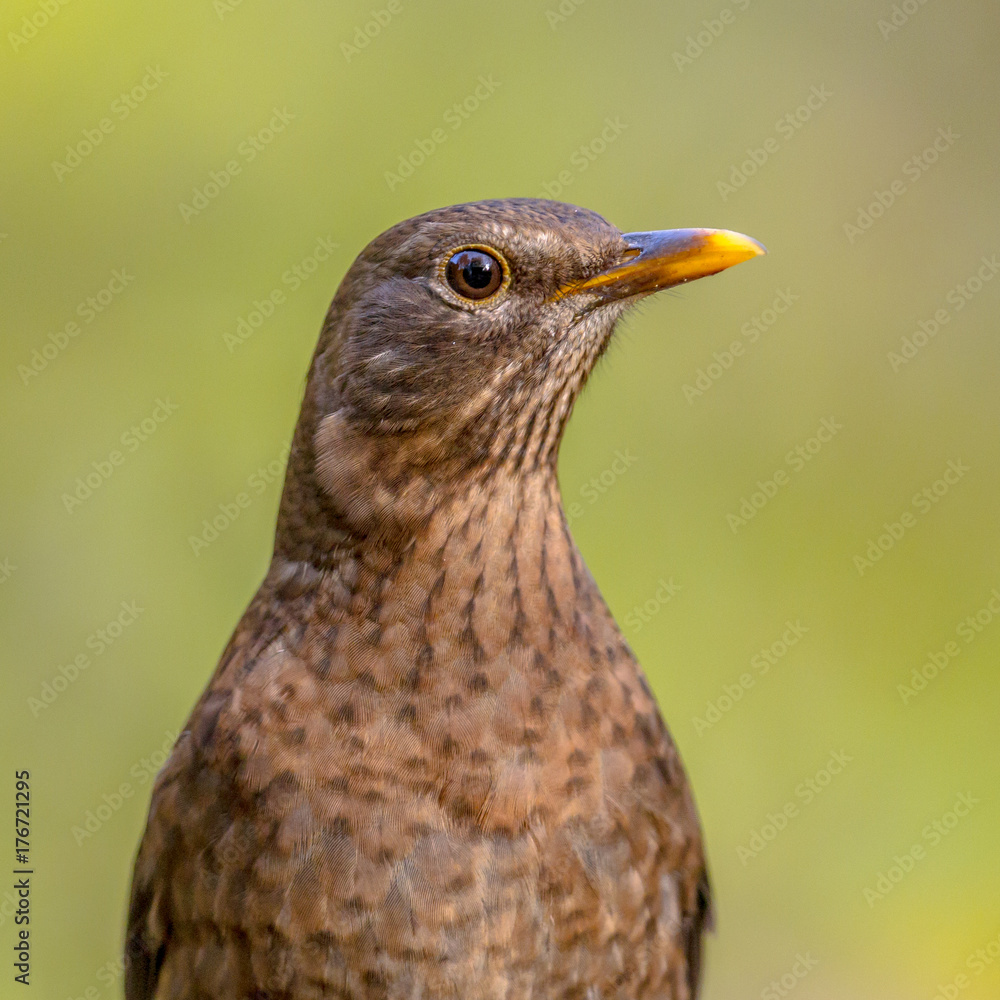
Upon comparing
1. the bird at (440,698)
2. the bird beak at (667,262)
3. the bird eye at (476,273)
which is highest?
the bird beak at (667,262)

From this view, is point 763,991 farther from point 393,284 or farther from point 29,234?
point 29,234

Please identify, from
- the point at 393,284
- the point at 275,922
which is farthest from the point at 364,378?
the point at 275,922

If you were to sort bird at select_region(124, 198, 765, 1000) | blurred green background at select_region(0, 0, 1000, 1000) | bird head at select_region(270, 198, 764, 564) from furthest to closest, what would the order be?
blurred green background at select_region(0, 0, 1000, 1000), bird head at select_region(270, 198, 764, 564), bird at select_region(124, 198, 765, 1000)

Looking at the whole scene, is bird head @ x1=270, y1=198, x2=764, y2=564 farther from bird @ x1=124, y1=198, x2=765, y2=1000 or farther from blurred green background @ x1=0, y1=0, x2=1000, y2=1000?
blurred green background @ x1=0, y1=0, x2=1000, y2=1000

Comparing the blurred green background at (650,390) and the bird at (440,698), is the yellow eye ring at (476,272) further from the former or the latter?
the blurred green background at (650,390)

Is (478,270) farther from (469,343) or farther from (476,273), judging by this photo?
(469,343)

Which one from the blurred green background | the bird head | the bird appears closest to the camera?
the bird

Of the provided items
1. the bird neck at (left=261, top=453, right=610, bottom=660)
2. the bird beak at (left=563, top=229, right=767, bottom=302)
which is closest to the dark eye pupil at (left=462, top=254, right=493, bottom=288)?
the bird beak at (left=563, top=229, right=767, bottom=302)

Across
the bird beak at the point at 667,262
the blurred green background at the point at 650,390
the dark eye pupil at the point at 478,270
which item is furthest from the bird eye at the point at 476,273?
the blurred green background at the point at 650,390
